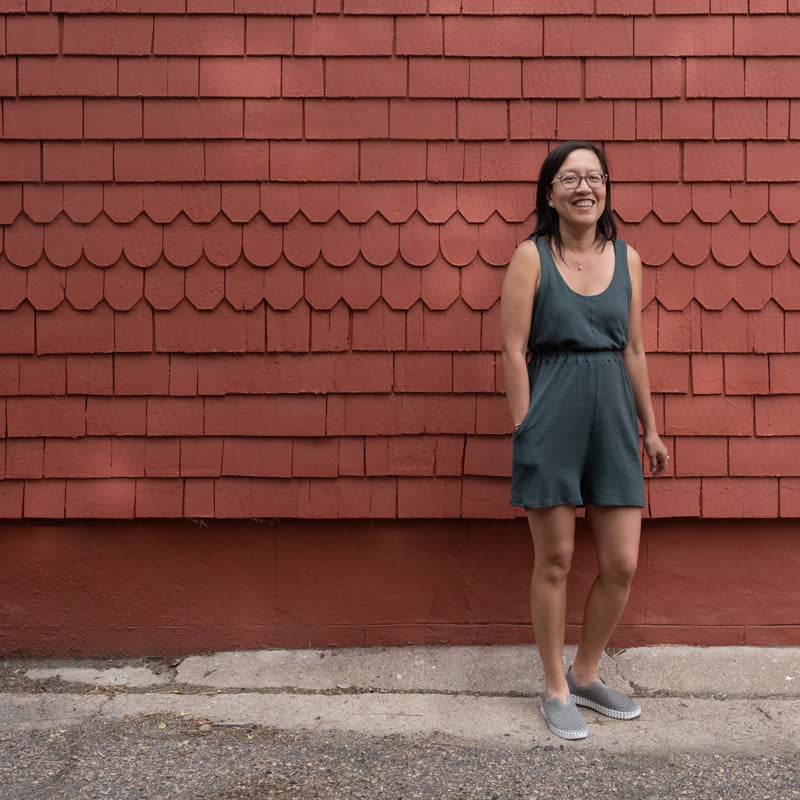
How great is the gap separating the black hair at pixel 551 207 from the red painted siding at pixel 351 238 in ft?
1.79

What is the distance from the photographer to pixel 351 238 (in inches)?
139

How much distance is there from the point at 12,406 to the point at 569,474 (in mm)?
2226

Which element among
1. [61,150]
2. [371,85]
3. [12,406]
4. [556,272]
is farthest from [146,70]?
[556,272]

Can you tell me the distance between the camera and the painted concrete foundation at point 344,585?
365 cm

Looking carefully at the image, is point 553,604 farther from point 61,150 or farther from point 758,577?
point 61,150

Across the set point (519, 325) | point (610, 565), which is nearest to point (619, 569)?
point (610, 565)

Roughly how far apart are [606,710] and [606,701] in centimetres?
3

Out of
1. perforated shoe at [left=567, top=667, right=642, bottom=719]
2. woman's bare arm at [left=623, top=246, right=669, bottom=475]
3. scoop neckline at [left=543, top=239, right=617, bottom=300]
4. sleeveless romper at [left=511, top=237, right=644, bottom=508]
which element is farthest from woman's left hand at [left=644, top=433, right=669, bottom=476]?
perforated shoe at [left=567, top=667, right=642, bottom=719]

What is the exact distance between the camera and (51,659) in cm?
365

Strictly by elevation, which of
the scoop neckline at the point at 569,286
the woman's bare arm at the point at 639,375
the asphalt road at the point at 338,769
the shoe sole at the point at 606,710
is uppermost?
the scoop neckline at the point at 569,286

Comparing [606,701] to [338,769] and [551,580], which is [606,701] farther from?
[338,769]

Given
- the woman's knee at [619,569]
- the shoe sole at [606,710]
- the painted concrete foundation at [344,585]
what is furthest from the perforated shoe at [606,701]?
the painted concrete foundation at [344,585]

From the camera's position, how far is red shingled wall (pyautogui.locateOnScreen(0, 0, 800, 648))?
138 inches

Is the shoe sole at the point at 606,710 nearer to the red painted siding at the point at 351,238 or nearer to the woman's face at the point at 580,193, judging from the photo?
the red painted siding at the point at 351,238
